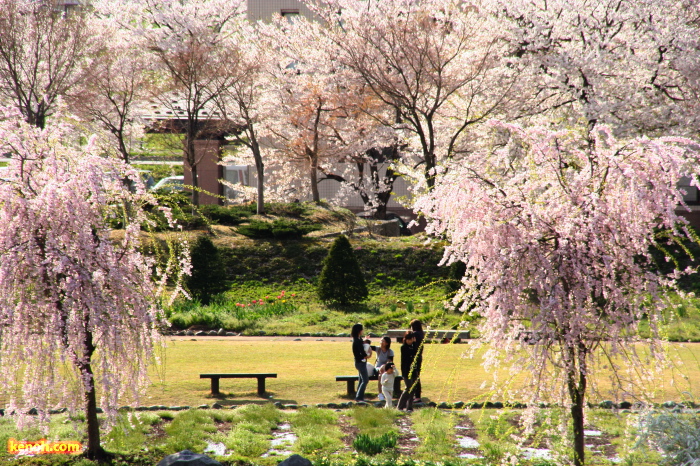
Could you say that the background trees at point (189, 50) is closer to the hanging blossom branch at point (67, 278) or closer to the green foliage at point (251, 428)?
the green foliage at point (251, 428)

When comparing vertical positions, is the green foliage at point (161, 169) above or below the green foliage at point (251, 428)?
above

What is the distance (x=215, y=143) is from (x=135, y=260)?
1092 inches

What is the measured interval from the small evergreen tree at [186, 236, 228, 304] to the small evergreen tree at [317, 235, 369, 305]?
295cm

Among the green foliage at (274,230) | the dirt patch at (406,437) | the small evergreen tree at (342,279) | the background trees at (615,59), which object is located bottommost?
the dirt patch at (406,437)

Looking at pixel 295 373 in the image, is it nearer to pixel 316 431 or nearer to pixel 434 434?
pixel 316 431

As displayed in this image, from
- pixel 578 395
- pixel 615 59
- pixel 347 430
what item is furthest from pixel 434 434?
pixel 615 59

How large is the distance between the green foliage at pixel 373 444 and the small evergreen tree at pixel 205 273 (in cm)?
1123

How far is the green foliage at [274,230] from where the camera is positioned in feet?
76.7

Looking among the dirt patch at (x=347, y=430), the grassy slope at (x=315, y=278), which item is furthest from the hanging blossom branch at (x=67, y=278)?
the grassy slope at (x=315, y=278)

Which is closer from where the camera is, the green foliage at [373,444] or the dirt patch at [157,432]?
the green foliage at [373,444]

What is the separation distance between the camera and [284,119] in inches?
1187

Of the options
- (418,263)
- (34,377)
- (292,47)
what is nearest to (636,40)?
(418,263)

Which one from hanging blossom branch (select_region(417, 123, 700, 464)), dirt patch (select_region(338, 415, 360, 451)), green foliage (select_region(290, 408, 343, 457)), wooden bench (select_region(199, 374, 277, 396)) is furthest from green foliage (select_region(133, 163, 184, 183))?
hanging blossom branch (select_region(417, 123, 700, 464))

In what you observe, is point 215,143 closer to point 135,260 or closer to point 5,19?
point 5,19
